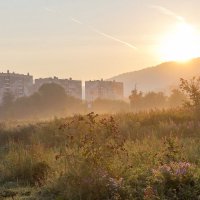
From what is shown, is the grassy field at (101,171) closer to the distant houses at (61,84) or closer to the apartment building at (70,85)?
the distant houses at (61,84)

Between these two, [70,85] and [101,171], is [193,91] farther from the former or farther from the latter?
[70,85]

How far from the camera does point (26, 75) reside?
136750 mm

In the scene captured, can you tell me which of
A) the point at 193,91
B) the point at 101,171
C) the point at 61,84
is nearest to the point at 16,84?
the point at 61,84

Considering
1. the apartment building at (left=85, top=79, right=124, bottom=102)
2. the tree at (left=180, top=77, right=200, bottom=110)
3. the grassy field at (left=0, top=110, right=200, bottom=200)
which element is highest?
the apartment building at (left=85, top=79, right=124, bottom=102)

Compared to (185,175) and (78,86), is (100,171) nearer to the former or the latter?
(185,175)

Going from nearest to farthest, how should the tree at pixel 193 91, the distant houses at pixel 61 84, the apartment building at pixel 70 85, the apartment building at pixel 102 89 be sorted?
the tree at pixel 193 91 < the distant houses at pixel 61 84 < the apartment building at pixel 70 85 < the apartment building at pixel 102 89

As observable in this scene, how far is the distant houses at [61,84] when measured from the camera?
125250 millimetres

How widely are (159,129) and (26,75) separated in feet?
401

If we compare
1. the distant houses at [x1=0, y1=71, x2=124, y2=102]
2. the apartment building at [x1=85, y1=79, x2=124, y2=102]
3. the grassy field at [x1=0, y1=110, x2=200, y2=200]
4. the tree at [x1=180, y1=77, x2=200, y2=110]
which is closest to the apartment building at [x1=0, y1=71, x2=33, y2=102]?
the distant houses at [x1=0, y1=71, x2=124, y2=102]

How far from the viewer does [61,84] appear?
12950 centimetres

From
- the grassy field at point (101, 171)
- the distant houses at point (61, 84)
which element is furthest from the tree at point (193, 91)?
the distant houses at point (61, 84)

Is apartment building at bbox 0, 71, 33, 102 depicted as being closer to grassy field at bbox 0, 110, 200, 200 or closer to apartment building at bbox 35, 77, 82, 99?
apartment building at bbox 35, 77, 82, 99

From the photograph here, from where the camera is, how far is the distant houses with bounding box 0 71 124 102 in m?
125

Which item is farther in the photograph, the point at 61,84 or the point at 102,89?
the point at 102,89
